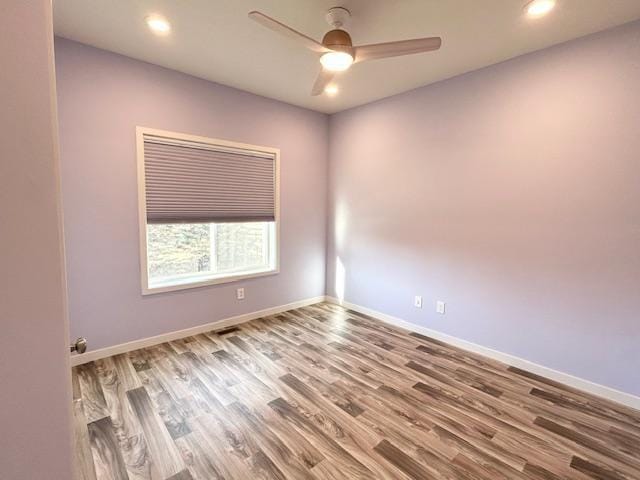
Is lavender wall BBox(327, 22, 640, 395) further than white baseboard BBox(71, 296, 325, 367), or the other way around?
white baseboard BBox(71, 296, 325, 367)

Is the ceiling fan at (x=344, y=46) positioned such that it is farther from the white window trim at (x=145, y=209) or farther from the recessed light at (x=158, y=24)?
the white window trim at (x=145, y=209)

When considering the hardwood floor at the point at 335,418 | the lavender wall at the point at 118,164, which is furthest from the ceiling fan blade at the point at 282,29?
the hardwood floor at the point at 335,418

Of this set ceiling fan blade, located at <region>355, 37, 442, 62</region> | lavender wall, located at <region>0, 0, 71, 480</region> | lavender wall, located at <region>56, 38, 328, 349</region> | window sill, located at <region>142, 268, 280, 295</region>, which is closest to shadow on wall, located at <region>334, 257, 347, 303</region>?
window sill, located at <region>142, 268, 280, 295</region>

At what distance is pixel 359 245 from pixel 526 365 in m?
2.14

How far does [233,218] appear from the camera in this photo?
11.4 feet

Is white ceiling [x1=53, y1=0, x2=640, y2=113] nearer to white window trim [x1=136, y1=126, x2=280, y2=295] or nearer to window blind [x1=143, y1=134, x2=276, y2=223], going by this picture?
white window trim [x1=136, y1=126, x2=280, y2=295]

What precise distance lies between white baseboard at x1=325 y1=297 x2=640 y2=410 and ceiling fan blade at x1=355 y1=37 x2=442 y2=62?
2.65 metres

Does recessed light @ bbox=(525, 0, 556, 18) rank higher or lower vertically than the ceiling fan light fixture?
higher

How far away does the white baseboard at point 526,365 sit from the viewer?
7.38 feet

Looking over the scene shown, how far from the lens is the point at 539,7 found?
1939 millimetres

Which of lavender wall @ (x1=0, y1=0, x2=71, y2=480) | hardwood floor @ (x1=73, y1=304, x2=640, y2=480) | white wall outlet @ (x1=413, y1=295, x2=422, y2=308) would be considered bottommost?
hardwood floor @ (x1=73, y1=304, x2=640, y2=480)

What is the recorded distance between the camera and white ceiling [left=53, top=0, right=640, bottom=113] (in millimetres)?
1982

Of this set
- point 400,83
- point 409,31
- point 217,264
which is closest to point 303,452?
point 217,264

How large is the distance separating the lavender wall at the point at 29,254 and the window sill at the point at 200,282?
2476mm
